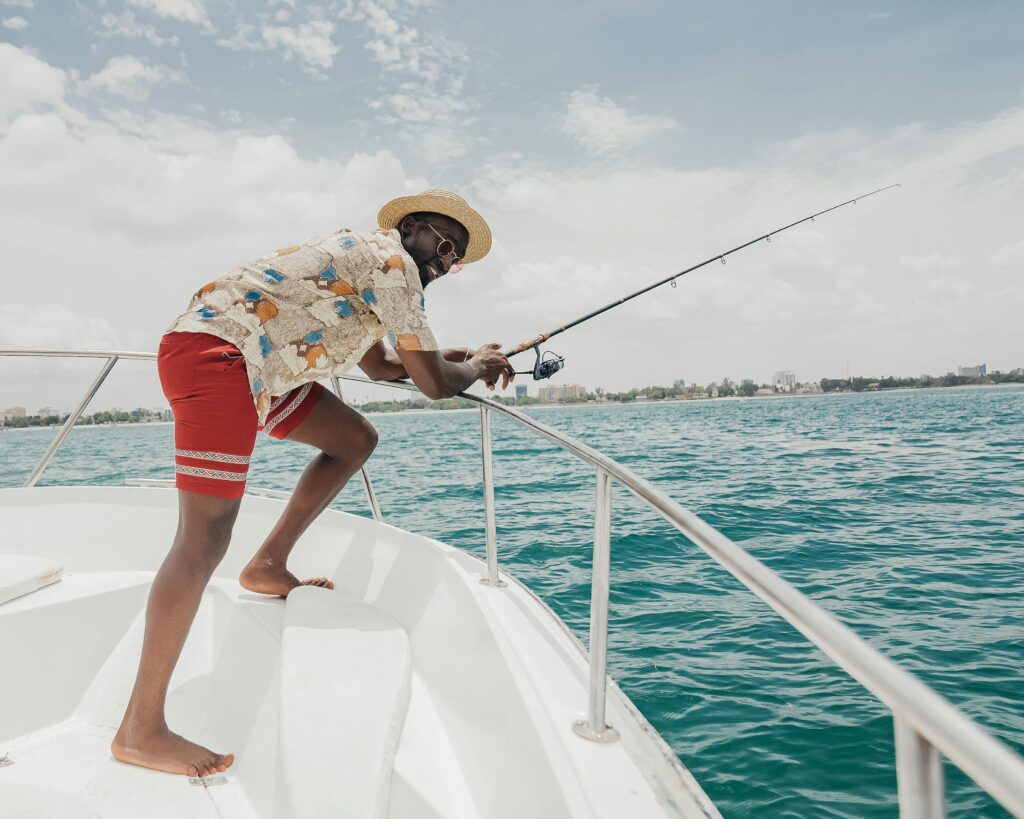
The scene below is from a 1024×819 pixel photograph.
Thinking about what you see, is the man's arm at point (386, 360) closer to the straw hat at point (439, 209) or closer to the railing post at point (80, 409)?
the straw hat at point (439, 209)

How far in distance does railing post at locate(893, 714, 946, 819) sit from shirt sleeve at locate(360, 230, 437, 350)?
4.52ft

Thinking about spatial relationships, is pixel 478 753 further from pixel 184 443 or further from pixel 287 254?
pixel 287 254

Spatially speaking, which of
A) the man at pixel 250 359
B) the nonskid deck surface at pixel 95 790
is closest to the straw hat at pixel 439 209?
the man at pixel 250 359

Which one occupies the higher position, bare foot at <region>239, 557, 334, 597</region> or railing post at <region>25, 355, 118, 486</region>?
railing post at <region>25, 355, 118, 486</region>

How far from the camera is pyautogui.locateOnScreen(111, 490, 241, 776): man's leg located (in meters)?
1.54

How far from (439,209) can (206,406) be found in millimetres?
818

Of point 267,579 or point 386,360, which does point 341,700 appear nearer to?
point 267,579

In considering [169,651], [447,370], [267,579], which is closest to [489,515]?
[447,370]

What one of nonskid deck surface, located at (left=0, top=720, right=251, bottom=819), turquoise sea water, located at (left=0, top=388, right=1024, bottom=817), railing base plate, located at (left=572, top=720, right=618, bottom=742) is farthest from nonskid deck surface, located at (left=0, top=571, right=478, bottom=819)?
turquoise sea water, located at (left=0, top=388, right=1024, bottom=817)

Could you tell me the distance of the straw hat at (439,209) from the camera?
76.7 inches

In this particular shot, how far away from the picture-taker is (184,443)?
158 cm

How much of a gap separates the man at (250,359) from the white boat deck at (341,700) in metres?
0.19

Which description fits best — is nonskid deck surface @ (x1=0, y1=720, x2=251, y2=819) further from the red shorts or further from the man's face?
the man's face

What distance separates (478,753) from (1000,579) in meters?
4.81
